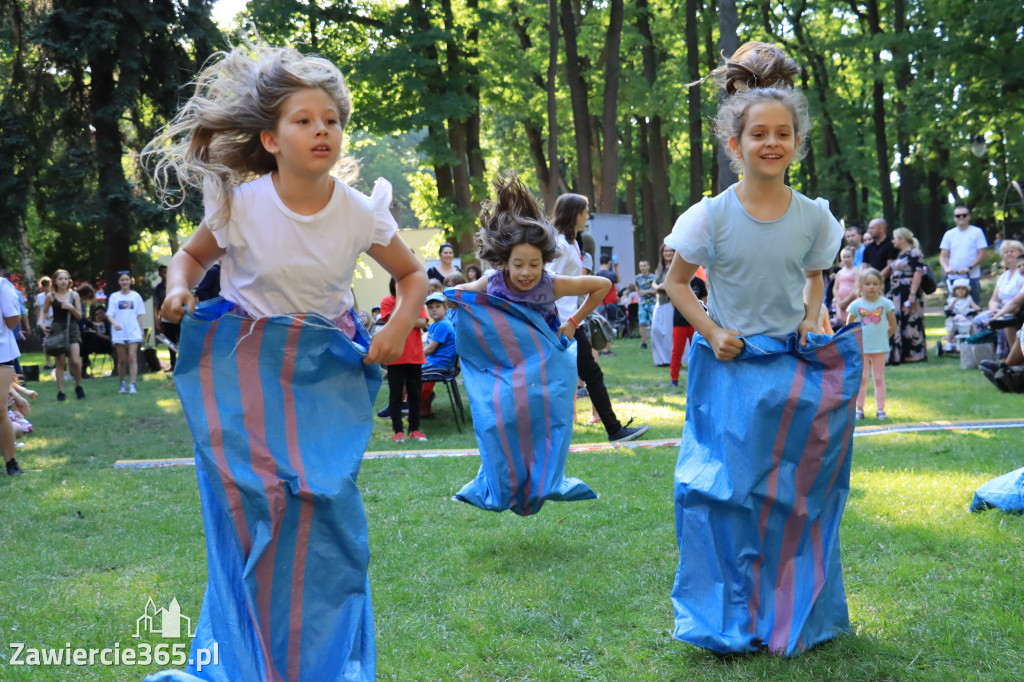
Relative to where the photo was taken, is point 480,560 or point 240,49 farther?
point 480,560

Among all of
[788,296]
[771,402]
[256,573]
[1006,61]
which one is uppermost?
[1006,61]

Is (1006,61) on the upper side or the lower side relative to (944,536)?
upper

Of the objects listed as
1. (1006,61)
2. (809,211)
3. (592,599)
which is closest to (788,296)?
(809,211)

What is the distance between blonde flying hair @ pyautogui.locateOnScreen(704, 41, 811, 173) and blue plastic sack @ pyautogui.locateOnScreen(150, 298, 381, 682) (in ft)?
5.95

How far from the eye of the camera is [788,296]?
394 centimetres

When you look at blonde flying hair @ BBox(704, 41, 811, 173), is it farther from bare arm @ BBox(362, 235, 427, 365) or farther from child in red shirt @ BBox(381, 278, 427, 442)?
child in red shirt @ BBox(381, 278, 427, 442)

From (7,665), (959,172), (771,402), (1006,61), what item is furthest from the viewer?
(959,172)

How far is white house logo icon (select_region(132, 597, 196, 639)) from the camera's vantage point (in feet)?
14.4

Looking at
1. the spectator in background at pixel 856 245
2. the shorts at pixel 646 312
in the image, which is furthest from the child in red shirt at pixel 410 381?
the shorts at pixel 646 312

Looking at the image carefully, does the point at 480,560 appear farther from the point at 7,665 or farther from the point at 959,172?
the point at 959,172

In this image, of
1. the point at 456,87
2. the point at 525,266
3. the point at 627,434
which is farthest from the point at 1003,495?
the point at 456,87

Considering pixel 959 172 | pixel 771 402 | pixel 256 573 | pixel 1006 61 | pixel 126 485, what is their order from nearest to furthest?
1. pixel 256 573
2. pixel 771 402
3. pixel 126 485
4. pixel 1006 61
5. pixel 959 172

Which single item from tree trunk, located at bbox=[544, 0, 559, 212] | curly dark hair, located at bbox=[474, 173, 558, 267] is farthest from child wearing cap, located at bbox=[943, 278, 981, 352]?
tree trunk, located at bbox=[544, 0, 559, 212]

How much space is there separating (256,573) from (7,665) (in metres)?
1.59
